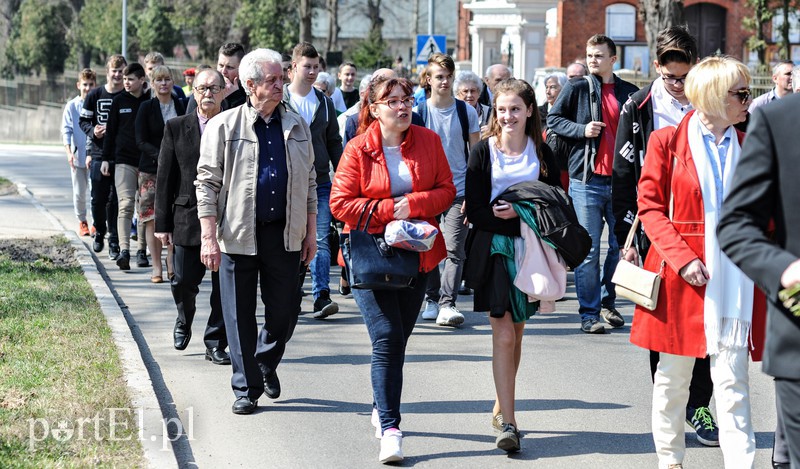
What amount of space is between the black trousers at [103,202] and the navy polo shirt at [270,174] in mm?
6433

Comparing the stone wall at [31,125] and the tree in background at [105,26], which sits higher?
the tree in background at [105,26]

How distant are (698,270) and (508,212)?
1.27 meters

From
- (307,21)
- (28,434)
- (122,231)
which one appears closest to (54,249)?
(122,231)

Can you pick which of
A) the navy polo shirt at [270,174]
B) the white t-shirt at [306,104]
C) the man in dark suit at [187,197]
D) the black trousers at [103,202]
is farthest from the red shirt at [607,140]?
the black trousers at [103,202]

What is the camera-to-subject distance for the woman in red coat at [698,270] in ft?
17.1

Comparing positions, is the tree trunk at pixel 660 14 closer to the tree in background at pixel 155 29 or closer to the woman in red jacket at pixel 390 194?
the woman in red jacket at pixel 390 194

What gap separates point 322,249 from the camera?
10180 millimetres

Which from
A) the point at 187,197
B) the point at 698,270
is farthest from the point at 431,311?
the point at 698,270

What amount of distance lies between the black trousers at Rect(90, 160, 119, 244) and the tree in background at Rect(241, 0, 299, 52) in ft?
114

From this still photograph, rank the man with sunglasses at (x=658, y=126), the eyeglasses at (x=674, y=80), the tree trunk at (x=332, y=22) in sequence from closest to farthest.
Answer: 1. the man with sunglasses at (x=658, y=126)
2. the eyeglasses at (x=674, y=80)
3. the tree trunk at (x=332, y=22)

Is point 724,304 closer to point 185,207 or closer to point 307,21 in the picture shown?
point 185,207

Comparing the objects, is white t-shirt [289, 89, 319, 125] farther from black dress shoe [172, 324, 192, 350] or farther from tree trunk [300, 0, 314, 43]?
tree trunk [300, 0, 314, 43]

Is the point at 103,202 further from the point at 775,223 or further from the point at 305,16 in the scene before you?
the point at 305,16

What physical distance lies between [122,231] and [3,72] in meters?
46.9
